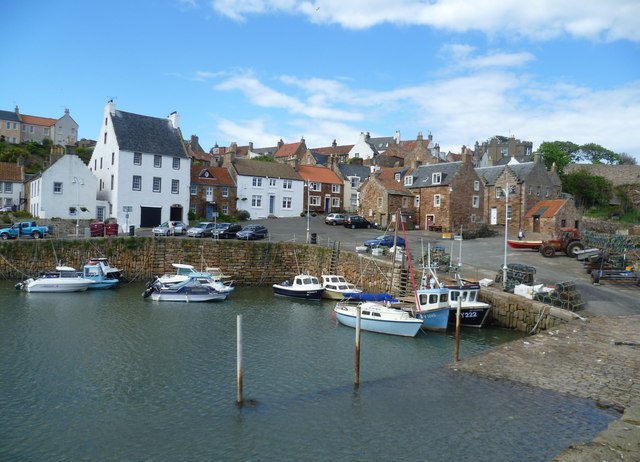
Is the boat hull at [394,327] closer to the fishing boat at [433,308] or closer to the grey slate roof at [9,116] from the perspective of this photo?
the fishing boat at [433,308]

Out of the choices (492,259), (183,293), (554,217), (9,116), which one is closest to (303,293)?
(183,293)

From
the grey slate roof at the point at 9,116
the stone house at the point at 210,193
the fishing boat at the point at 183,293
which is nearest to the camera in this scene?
the fishing boat at the point at 183,293

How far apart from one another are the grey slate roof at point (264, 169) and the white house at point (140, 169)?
30.6 feet

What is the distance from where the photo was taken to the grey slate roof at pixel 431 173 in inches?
2349

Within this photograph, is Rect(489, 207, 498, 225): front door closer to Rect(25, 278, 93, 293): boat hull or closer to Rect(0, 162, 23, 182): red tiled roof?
Rect(25, 278, 93, 293): boat hull

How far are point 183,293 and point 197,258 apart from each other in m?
8.59

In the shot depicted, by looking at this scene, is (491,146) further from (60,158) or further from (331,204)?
(60,158)

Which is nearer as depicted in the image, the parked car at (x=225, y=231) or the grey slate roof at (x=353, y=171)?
the parked car at (x=225, y=231)

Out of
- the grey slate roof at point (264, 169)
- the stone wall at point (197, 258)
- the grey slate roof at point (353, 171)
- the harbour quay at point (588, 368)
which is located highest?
the grey slate roof at point (353, 171)

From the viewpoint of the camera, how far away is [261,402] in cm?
1559

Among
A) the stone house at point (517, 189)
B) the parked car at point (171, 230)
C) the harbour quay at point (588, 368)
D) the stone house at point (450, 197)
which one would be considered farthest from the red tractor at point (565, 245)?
the parked car at point (171, 230)

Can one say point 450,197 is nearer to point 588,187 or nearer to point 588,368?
point 588,187

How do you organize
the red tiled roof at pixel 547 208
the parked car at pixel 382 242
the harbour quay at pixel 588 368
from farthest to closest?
the red tiled roof at pixel 547 208 → the parked car at pixel 382 242 → the harbour quay at pixel 588 368

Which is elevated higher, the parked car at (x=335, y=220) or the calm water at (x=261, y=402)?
the parked car at (x=335, y=220)
